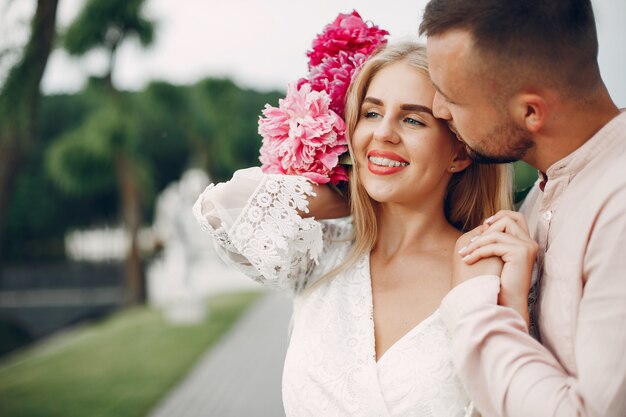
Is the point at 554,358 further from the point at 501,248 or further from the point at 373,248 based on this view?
the point at 373,248

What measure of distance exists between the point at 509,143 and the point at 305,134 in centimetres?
68

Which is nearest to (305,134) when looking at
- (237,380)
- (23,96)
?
(23,96)

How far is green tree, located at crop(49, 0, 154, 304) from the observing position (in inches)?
581

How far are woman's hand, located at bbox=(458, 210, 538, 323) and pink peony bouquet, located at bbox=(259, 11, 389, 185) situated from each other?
1.93 ft

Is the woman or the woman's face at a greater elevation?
the woman's face

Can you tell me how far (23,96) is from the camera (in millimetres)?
4324

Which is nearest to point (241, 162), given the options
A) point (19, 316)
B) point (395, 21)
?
point (19, 316)

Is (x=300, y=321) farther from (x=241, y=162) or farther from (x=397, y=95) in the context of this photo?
(x=241, y=162)

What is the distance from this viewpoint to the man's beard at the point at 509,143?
4.80 feet

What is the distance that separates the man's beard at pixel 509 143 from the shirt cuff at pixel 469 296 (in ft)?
0.93

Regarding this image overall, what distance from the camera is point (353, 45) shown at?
6.97 ft

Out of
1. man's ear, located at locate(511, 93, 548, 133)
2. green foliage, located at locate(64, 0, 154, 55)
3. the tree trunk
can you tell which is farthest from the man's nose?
the tree trunk

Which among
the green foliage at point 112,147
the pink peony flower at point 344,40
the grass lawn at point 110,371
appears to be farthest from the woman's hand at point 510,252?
the grass lawn at point 110,371

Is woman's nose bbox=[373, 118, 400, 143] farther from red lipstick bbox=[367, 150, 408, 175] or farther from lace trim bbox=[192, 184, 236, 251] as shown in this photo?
Result: lace trim bbox=[192, 184, 236, 251]
